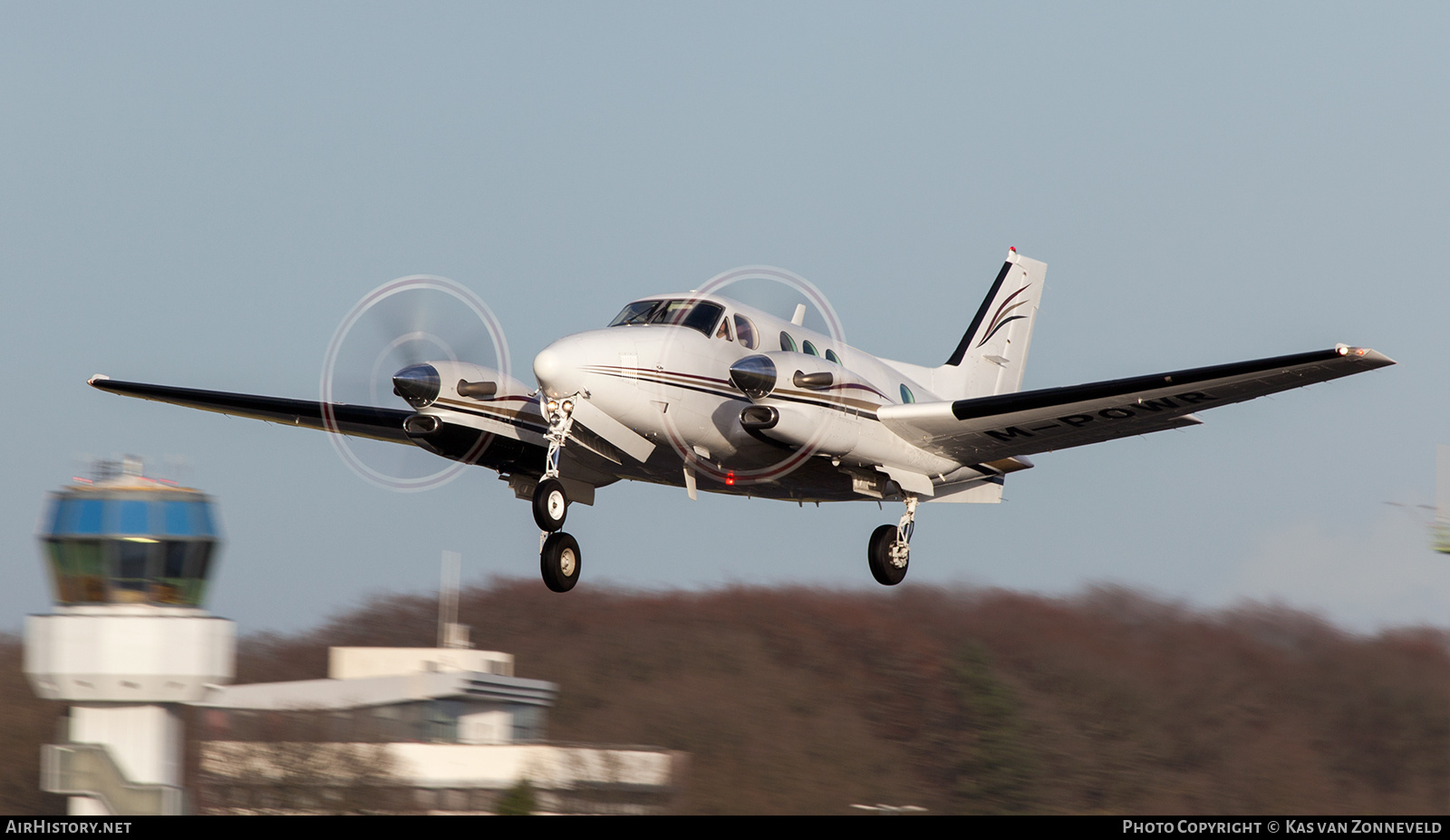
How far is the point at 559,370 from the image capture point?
53.0 feet

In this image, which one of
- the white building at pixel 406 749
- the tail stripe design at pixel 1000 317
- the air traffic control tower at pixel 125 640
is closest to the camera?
the air traffic control tower at pixel 125 640

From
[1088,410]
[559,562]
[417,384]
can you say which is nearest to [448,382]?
[417,384]

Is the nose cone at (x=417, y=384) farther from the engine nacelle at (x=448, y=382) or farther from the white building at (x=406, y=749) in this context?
the white building at (x=406, y=749)

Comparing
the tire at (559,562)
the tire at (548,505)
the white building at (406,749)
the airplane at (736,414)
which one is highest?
the airplane at (736,414)

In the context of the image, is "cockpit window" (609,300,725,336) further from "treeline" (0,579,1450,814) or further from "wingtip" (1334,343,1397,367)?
"treeline" (0,579,1450,814)

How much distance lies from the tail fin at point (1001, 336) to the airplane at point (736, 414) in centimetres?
312

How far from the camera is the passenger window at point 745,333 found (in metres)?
17.8

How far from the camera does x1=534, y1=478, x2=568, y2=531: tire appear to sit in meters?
16.9

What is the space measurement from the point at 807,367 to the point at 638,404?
210 centimetres

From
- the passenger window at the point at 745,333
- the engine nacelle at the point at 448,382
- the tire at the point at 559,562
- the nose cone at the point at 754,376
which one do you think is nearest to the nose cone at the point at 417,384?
the engine nacelle at the point at 448,382

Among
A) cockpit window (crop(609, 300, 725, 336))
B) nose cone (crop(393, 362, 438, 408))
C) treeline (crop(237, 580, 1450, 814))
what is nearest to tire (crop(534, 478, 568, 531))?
nose cone (crop(393, 362, 438, 408))

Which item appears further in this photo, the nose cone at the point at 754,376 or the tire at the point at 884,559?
the tire at the point at 884,559

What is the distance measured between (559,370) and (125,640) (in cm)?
1136
